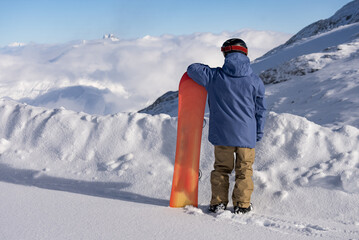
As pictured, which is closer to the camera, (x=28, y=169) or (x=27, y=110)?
(x=28, y=169)

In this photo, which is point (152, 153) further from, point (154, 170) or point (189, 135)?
point (189, 135)

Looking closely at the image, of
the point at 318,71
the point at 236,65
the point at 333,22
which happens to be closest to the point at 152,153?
the point at 236,65

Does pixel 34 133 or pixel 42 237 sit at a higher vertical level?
pixel 34 133

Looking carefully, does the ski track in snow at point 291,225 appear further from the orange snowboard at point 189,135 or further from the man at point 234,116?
the orange snowboard at point 189,135

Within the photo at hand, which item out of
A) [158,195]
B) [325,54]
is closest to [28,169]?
[158,195]

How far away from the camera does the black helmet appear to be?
304 centimetres

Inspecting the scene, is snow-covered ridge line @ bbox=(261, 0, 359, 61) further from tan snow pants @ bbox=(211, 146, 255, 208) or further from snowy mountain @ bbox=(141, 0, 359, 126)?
tan snow pants @ bbox=(211, 146, 255, 208)

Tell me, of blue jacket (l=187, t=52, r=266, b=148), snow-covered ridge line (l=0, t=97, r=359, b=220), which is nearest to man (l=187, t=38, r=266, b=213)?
blue jacket (l=187, t=52, r=266, b=148)

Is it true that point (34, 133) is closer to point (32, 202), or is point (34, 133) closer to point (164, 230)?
point (32, 202)

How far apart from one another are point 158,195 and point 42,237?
1.40 metres

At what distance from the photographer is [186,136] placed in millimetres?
3381

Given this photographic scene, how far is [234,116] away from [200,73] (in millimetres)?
548

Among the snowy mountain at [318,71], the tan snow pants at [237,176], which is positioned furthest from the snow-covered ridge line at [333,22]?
the tan snow pants at [237,176]

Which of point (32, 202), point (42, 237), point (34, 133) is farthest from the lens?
point (34, 133)
